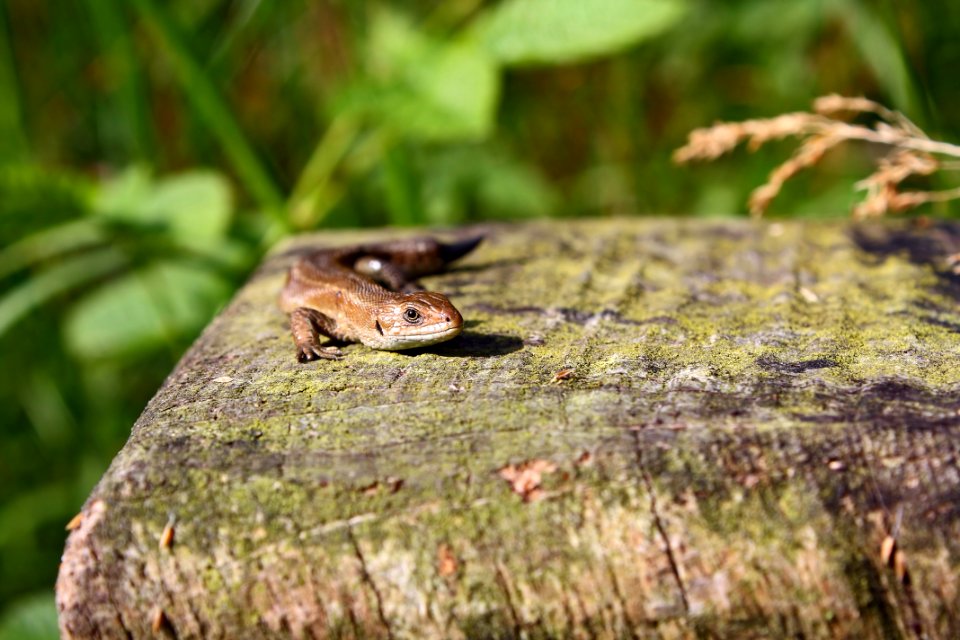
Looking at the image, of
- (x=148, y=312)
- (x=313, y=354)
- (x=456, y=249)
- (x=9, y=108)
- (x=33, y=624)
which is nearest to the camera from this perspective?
(x=313, y=354)

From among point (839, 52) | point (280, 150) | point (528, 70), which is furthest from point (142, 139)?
point (839, 52)

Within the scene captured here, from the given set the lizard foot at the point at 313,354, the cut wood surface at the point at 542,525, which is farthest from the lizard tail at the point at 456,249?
the cut wood surface at the point at 542,525

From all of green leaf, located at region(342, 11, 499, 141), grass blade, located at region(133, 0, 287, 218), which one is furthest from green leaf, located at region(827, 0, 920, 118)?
grass blade, located at region(133, 0, 287, 218)

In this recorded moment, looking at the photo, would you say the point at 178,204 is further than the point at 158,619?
Yes

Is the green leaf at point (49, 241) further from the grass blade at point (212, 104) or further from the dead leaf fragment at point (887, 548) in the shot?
the dead leaf fragment at point (887, 548)

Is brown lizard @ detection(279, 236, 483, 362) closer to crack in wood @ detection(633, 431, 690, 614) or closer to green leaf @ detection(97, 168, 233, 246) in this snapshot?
crack in wood @ detection(633, 431, 690, 614)

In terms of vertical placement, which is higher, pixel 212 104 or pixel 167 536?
pixel 212 104

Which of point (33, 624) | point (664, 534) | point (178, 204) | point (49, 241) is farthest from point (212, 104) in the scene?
point (664, 534)

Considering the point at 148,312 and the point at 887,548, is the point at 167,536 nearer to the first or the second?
the point at 887,548
